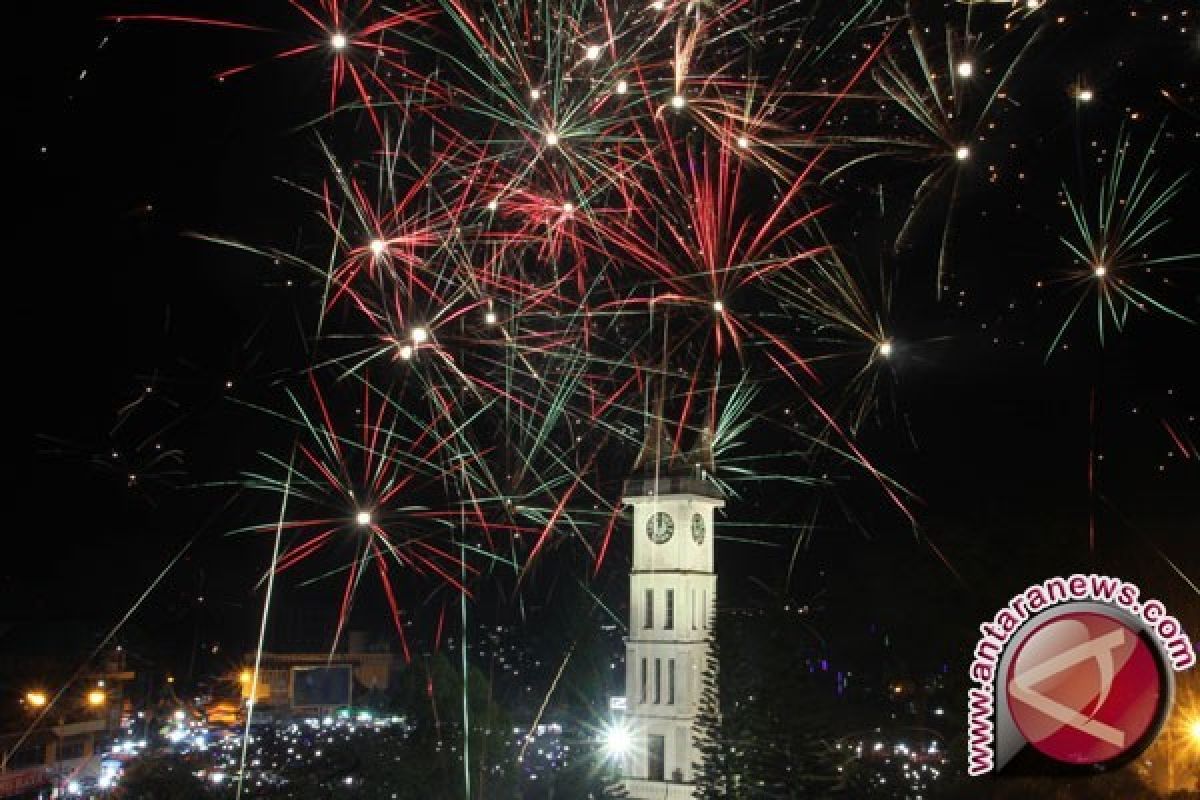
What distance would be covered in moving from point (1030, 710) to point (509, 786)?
22.7 meters

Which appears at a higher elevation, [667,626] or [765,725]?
[667,626]

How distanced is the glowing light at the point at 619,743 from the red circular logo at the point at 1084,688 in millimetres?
30437

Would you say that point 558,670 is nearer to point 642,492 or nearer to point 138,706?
point 138,706

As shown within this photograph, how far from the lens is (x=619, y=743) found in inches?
1608

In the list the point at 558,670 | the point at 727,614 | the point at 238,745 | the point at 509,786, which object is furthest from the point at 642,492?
the point at 558,670

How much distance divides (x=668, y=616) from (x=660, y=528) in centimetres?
326

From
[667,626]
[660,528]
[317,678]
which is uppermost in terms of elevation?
[660,528]

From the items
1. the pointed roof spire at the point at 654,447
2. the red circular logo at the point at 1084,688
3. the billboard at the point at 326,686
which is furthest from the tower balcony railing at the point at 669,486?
the red circular logo at the point at 1084,688

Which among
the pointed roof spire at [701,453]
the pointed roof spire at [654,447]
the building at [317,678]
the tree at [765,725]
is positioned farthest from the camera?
the building at [317,678]

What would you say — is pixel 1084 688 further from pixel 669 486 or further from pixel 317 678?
pixel 317 678

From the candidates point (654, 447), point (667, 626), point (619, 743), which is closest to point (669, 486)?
point (654, 447)

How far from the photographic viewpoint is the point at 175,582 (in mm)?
46281

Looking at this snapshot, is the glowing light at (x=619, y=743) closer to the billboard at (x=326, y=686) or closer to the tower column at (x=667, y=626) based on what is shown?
the tower column at (x=667, y=626)

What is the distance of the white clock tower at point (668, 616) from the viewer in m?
39.5
